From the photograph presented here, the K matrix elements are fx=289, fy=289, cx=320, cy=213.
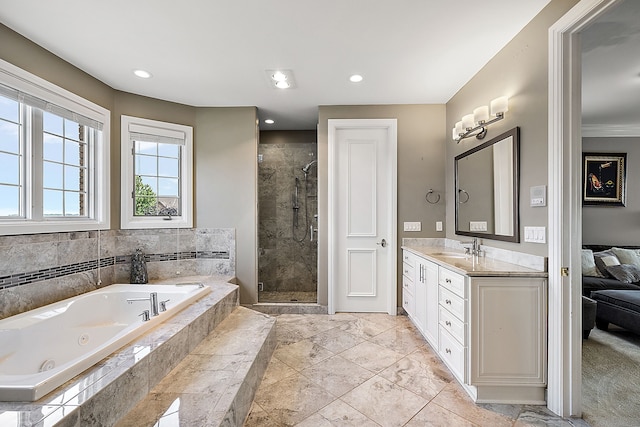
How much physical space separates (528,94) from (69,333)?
372 centimetres

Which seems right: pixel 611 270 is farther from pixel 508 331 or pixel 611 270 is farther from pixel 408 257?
pixel 508 331

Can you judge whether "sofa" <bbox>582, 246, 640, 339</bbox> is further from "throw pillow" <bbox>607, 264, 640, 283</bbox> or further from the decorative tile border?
the decorative tile border

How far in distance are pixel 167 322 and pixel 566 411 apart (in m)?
2.57

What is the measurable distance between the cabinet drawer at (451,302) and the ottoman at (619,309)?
1.90m

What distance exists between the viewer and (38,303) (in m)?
2.20

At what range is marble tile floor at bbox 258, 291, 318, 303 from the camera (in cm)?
390

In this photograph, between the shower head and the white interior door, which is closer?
the white interior door

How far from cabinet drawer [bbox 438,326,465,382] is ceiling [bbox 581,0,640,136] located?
211 cm

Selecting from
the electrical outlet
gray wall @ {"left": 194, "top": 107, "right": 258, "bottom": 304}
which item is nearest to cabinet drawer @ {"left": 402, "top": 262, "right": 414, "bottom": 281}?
the electrical outlet

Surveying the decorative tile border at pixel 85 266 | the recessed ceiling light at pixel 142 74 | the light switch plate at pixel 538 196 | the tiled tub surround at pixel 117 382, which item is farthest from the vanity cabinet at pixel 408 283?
the recessed ceiling light at pixel 142 74

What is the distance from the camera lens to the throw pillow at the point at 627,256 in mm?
3568

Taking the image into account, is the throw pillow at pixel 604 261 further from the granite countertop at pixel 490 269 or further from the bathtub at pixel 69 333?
the bathtub at pixel 69 333

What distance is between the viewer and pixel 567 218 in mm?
1702

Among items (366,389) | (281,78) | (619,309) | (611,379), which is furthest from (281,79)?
(619,309)
